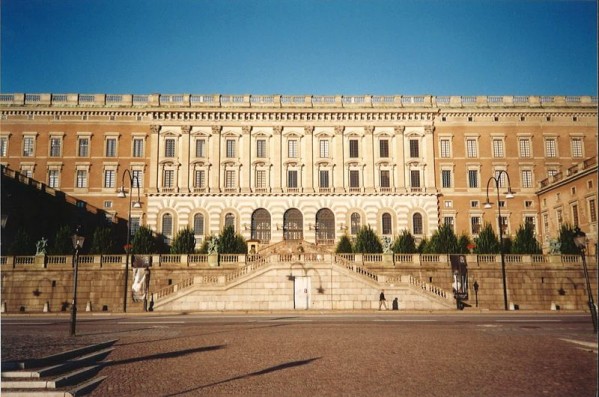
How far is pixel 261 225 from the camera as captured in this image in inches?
2133

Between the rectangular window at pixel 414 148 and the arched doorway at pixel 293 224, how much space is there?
1432 centimetres

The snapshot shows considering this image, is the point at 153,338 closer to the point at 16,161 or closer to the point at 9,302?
the point at 9,302

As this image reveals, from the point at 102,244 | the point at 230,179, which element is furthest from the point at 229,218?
the point at 102,244

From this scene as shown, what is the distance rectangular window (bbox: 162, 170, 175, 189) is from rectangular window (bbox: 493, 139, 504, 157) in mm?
35707

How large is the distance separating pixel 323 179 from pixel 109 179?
2348cm

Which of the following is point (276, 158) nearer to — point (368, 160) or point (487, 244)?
point (368, 160)

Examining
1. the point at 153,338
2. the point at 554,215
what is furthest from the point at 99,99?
the point at 554,215

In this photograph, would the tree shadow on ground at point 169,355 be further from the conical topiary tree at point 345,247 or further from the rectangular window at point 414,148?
the rectangular window at point 414,148

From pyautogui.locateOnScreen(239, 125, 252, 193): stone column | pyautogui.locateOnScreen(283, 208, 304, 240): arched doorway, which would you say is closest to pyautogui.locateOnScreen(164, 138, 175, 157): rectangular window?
pyautogui.locateOnScreen(239, 125, 252, 193): stone column

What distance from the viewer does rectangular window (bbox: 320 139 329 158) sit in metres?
56.3

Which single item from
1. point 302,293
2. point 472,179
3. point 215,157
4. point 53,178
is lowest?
point 302,293

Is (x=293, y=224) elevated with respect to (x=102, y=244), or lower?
elevated

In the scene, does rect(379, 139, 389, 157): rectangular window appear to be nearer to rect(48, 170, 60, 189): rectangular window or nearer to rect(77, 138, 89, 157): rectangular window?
rect(77, 138, 89, 157): rectangular window

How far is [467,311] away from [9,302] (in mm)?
33432
